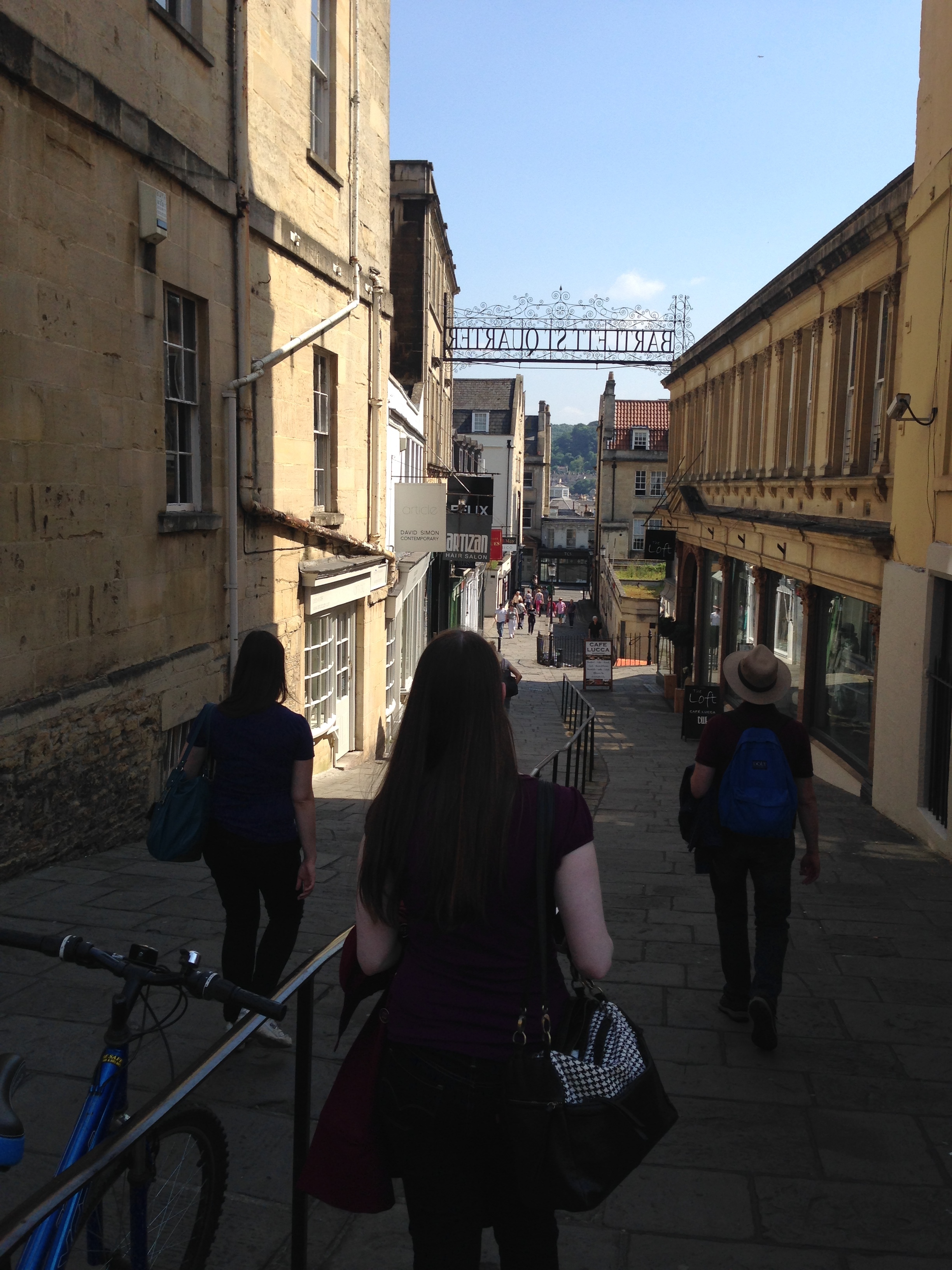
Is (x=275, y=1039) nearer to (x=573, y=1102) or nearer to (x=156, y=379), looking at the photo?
(x=573, y=1102)

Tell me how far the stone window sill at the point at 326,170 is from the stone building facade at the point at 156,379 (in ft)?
0.10

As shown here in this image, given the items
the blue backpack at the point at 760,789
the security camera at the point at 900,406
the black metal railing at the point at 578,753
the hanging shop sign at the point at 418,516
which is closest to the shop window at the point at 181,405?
the black metal railing at the point at 578,753

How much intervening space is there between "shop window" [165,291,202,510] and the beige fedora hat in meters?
5.06

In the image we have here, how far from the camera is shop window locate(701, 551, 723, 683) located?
23.2 meters

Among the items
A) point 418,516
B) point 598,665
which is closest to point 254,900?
point 418,516

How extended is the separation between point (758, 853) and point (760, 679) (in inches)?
29.3

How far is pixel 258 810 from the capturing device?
426 centimetres

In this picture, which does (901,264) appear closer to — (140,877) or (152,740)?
(152,740)

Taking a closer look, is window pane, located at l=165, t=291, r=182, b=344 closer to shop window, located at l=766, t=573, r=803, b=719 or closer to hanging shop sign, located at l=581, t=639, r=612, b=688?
shop window, located at l=766, t=573, r=803, b=719

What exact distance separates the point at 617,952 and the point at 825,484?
396 inches

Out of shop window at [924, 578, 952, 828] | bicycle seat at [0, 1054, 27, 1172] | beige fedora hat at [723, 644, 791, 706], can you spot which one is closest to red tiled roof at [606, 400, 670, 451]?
shop window at [924, 578, 952, 828]

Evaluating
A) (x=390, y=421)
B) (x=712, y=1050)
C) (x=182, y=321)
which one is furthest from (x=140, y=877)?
(x=390, y=421)

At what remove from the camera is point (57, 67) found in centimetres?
646

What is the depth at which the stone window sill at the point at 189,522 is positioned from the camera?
825 cm
